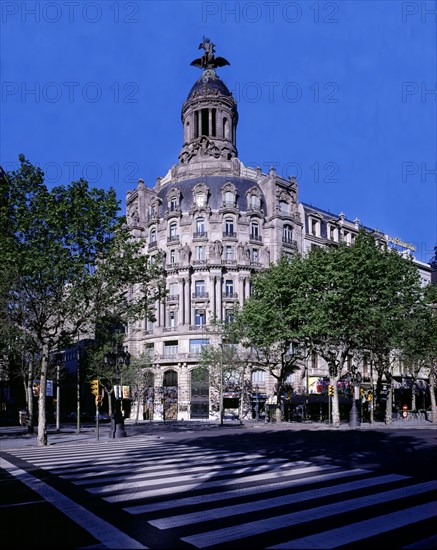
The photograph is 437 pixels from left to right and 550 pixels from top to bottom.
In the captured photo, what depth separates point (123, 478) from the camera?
1312 centimetres

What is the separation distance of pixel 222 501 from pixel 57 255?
696 inches

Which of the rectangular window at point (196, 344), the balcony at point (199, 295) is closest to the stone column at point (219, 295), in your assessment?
the balcony at point (199, 295)

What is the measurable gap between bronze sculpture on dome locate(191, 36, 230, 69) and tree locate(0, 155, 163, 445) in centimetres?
5194

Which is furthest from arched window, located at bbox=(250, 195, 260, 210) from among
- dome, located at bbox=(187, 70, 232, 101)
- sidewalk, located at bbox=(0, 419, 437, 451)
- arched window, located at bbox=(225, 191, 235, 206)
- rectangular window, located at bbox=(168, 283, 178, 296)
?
sidewalk, located at bbox=(0, 419, 437, 451)

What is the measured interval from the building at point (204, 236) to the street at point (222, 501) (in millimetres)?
41364

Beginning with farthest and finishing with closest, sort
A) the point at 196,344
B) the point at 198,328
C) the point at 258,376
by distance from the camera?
the point at 258,376 → the point at 196,344 → the point at 198,328

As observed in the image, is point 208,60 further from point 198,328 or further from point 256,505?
point 256,505

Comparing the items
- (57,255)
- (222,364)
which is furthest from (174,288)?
(57,255)

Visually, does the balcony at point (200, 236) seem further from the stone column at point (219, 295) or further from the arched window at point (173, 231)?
the stone column at point (219, 295)

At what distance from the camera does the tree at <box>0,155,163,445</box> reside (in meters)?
25.0

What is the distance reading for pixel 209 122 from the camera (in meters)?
67.1

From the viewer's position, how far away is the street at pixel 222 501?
768 centimetres

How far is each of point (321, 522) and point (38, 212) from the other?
2088cm

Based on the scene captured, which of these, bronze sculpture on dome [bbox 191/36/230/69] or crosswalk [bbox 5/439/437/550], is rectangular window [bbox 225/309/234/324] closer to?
bronze sculpture on dome [bbox 191/36/230/69]
